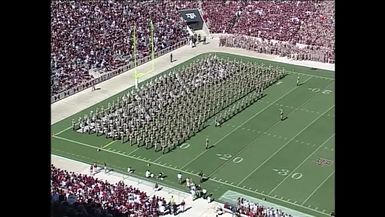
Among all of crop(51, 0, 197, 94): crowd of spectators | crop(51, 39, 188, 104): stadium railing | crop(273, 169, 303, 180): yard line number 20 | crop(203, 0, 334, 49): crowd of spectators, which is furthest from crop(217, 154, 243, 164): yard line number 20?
crop(203, 0, 334, 49): crowd of spectators

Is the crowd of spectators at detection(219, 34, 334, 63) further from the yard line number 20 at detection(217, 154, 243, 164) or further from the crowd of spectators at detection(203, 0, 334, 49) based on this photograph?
the yard line number 20 at detection(217, 154, 243, 164)

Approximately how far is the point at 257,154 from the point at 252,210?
186 inches

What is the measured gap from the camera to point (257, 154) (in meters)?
24.5

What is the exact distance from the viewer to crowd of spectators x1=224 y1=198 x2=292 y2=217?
19766 mm

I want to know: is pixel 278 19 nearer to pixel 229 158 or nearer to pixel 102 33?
pixel 102 33

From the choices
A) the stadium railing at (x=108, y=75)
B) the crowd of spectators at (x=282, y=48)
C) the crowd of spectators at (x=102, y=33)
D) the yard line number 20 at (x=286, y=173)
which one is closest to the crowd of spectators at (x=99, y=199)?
the yard line number 20 at (x=286, y=173)

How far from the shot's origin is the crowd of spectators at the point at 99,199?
1869 cm

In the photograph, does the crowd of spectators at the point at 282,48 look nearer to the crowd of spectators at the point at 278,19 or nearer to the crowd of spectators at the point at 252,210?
the crowd of spectators at the point at 278,19

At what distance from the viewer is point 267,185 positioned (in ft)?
72.2

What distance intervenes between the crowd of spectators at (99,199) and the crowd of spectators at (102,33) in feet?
34.0
